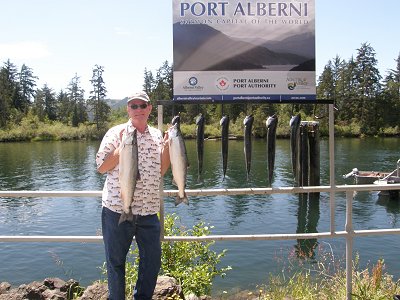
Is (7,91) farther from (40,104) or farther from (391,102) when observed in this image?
(391,102)

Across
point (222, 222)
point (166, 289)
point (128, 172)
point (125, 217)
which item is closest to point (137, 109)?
point (128, 172)

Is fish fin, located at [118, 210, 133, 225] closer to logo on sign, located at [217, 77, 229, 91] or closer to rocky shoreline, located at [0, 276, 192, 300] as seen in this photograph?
rocky shoreline, located at [0, 276, 192, 300]

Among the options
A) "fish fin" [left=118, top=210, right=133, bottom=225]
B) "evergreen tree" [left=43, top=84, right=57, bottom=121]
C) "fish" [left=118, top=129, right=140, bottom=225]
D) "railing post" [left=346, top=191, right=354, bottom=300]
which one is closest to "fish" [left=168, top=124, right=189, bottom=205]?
"fish" [left=118, top=129, right=140, bottom=225]

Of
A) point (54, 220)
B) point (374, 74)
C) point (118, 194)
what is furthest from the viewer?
point (374, 74)

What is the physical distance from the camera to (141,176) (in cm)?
402

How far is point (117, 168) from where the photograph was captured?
4.00 m

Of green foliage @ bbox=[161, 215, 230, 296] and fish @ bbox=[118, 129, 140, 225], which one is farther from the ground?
fish @ bbox=[118, 129, 140, 225]

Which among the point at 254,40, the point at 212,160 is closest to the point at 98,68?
the point at 212,160

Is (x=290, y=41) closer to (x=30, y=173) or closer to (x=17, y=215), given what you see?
(x=17, y=215)

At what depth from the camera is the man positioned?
3.96m

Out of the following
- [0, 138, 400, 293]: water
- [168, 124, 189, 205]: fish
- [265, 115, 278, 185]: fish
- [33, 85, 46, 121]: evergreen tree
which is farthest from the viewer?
[33, 85, 46, 121]: evergreen tree

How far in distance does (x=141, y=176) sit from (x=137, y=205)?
0.27 meters

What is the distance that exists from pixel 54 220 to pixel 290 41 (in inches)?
724

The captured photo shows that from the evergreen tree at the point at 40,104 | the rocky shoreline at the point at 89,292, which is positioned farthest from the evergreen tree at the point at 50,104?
the rocky shoreline at the point at 89,292
